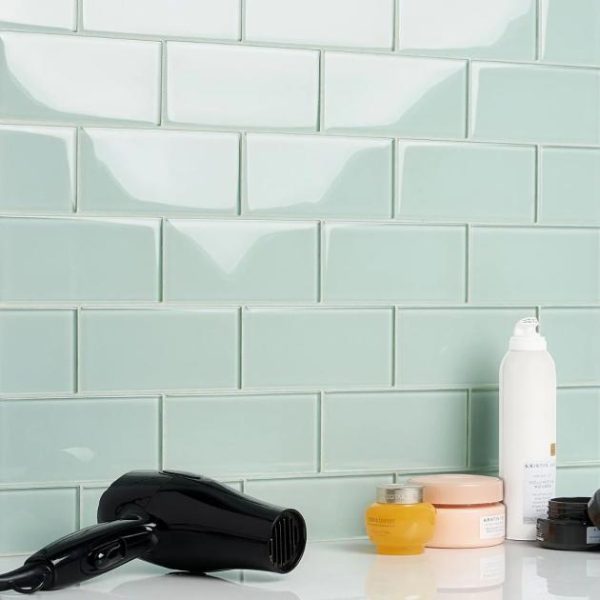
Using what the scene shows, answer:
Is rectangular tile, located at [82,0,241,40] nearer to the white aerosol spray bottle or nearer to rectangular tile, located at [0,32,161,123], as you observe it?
rectangular tile, located at [0,32,161,123]

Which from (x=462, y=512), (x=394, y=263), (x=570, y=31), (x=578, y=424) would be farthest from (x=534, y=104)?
(x=462, y=512)

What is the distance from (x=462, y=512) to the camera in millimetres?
1249

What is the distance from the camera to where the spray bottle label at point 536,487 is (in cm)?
128

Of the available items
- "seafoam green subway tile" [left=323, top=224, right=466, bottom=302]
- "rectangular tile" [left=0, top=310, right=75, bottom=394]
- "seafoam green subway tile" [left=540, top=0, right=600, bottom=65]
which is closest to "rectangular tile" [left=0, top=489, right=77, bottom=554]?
Result: "rectangular tile" [left=0, top=310, right=75, bottom=394]

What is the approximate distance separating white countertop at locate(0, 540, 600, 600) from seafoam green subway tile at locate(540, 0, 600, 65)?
0.59m

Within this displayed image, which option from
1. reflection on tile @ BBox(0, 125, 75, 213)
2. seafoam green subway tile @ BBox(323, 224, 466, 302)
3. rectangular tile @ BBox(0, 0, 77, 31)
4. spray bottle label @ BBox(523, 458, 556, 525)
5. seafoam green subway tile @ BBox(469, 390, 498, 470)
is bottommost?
spray bottle label @ BBox(523, 458, 556, 525)

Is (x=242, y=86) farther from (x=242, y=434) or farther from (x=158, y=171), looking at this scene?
(x=242, y=434)

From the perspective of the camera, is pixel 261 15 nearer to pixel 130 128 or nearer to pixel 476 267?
pixel 130 128

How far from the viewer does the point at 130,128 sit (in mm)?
1241

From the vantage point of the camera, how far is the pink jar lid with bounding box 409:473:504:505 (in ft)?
4.08

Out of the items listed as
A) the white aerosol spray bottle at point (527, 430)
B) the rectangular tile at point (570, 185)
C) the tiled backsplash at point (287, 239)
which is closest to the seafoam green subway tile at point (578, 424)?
the tiled backsplash at point (287, 239)

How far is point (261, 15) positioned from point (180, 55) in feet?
0.34

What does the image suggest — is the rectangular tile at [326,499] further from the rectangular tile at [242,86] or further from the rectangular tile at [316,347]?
the rectangular tile at [242,86]

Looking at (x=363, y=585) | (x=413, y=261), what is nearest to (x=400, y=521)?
(x=363, y=585)
